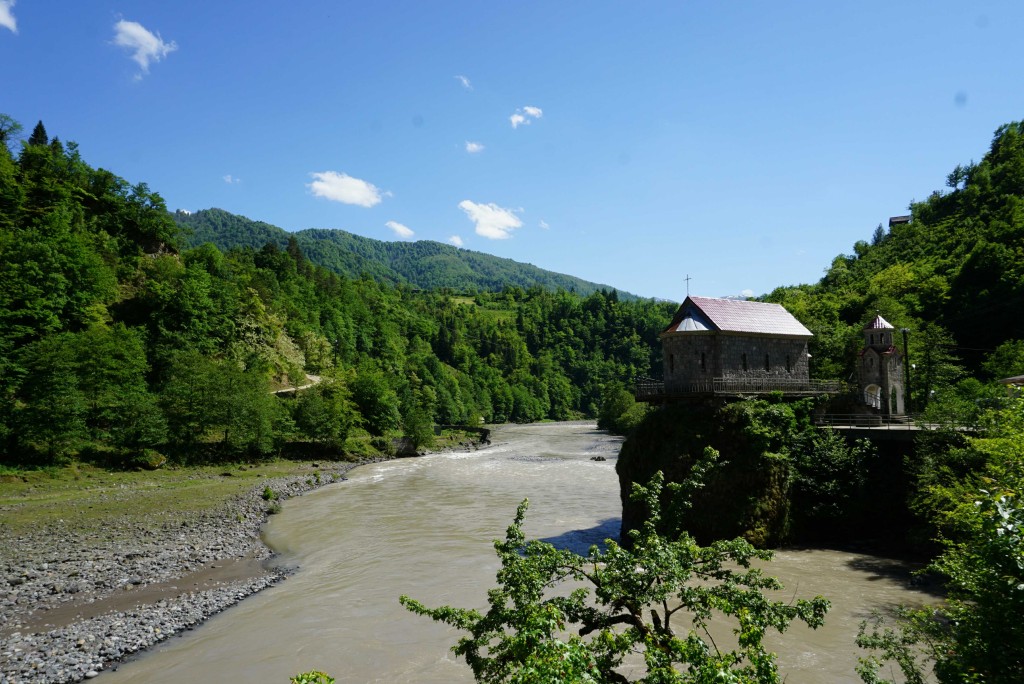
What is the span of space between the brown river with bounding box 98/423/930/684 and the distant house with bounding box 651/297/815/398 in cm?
750

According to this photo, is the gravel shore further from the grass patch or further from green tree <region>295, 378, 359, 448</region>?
green tree <region>295, 378, 359, 448</region>

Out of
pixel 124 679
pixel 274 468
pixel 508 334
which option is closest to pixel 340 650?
pixel 124 679

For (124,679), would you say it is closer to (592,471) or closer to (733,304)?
(733,304)

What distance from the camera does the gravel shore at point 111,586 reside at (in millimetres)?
13227

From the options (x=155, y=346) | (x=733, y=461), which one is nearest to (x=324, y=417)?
(x=155, y=346)

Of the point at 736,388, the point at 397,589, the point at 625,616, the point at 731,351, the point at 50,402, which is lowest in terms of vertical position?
the point at 397,589

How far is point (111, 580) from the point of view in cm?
1819

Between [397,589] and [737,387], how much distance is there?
16597 mm

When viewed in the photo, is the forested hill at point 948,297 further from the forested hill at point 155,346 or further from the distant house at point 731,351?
the forested hill at point 155,346

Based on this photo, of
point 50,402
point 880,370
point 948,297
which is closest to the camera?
point 880,370

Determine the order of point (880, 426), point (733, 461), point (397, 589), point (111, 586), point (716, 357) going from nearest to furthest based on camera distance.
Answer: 1. point (111, 586)
2. point (397, 589)
3. point (733, 461)
4. point (880, 426)
5. point (716, 357)

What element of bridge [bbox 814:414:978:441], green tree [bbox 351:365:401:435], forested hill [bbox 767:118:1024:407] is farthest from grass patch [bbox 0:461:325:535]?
forested hill [bbox 767:118:1024:407]

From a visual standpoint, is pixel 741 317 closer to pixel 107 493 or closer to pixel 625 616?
pixel 625 616

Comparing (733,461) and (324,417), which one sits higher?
(733,461)
